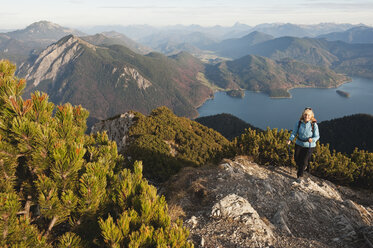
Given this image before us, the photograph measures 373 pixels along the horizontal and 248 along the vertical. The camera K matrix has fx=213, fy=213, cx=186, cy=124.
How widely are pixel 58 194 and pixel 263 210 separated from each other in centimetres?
778

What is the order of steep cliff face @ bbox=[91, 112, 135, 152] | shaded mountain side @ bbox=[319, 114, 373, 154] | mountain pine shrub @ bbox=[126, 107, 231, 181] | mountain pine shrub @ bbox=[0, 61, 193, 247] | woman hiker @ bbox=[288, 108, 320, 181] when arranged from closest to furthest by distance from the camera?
1. mountain pine shrub @ bbox=[0, 61, 193, 247]
2. woman hiker @ bbox=[288, 108, 320, 181]
3. mountain pine shrub @ bbox=[126, 107, 231, 181]
4. steep cliff face @ bbox=[91, 112, 135, 152]
5. shaded mountain side @ bbox=[319, 114, 373, 154]

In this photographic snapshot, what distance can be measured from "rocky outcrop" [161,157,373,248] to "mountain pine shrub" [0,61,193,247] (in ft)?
9.72

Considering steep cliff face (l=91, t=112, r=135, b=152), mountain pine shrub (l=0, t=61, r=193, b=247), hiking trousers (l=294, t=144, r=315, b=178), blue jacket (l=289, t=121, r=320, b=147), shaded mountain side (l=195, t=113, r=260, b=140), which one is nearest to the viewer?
mountain pine shrub (l=0, t=61, r=193, b=247)

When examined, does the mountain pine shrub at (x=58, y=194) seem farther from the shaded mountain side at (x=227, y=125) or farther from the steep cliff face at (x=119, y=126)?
the shaded mountain side at (x=227, y=125)

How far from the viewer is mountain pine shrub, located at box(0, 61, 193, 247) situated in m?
3.89

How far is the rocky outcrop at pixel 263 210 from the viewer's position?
6973mm

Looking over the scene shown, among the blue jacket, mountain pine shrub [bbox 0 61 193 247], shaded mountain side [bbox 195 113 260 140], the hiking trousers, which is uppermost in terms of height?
mountain pine shrub [bbox 0 61 193 247]

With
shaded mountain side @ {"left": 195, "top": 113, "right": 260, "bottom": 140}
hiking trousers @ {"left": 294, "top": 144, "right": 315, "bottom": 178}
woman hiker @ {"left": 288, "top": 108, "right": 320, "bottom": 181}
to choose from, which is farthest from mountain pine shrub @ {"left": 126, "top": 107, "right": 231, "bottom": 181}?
shaded mountain side @ {"left": 195, "top": 113, "right": 260, "bottom": 140}

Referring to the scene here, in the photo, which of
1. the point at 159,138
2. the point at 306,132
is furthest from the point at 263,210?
the point at 159,138

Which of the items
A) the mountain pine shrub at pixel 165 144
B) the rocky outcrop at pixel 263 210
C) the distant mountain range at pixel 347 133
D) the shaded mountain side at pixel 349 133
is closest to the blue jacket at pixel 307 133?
the rocky outcrop at pixel 263 210

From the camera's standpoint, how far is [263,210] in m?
8.98

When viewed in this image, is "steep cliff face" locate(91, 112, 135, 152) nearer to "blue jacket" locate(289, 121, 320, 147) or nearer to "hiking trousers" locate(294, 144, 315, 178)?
"hiking trousers" locate(294, 144, 315, 178)

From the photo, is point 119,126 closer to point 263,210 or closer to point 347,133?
point 263,210

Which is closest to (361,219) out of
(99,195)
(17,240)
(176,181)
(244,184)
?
(244,184)
